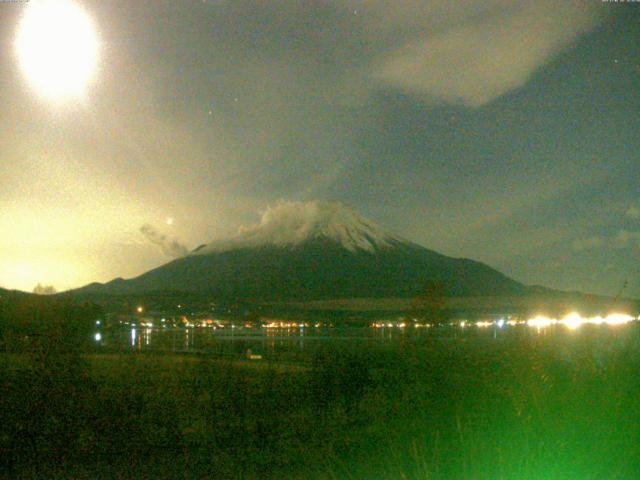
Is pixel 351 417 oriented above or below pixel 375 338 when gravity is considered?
below

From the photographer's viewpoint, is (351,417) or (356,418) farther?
(351,417)

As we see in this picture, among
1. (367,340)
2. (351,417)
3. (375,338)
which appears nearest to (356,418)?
(351,417)

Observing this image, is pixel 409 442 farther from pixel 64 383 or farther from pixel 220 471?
pixel 64 383

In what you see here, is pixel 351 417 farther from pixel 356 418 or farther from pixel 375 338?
pixel 375 338

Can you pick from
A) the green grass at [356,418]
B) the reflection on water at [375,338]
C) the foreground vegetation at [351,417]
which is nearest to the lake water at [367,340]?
the reflection on water at [375,338]

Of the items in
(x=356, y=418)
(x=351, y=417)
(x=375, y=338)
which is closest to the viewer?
(x=356, y=418)

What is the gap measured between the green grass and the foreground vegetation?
0.03 meters

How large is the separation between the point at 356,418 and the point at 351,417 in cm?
16

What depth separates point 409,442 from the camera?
1003 centimetres

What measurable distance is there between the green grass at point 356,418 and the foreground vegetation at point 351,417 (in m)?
0.03

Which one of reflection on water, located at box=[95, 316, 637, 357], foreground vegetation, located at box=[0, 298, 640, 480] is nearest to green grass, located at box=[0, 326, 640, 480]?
foreground vegetation, located at box=[0, 298, 640, 480]

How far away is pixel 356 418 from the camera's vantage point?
13.2 meters

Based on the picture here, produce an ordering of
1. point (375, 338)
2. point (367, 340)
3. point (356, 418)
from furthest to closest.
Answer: point (375, 338) < point (367, 340) < point (356, 418)

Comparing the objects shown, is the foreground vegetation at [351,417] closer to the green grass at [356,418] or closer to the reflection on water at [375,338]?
the green grass at [356,418]
